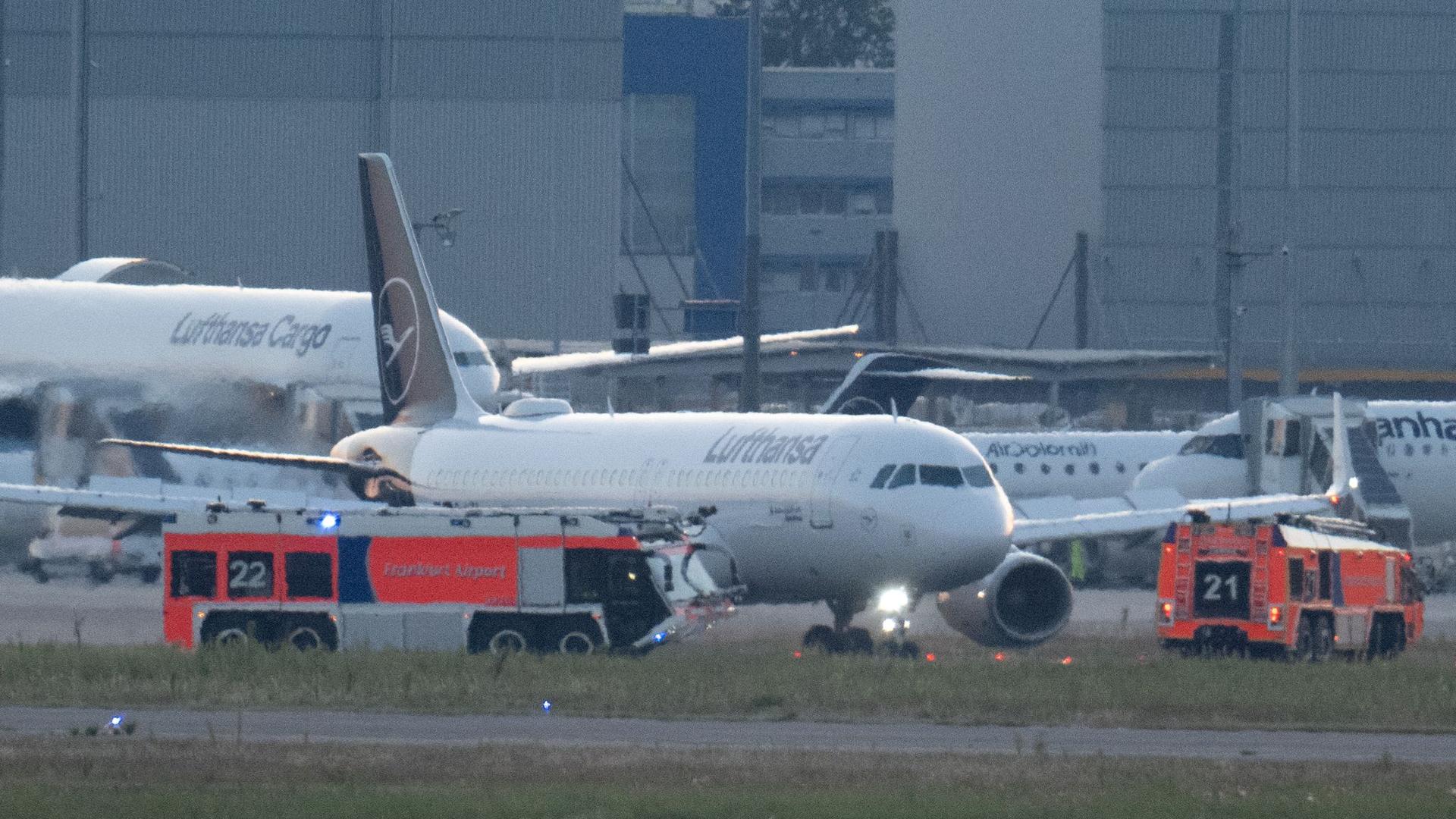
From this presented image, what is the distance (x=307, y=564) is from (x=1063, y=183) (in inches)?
2497

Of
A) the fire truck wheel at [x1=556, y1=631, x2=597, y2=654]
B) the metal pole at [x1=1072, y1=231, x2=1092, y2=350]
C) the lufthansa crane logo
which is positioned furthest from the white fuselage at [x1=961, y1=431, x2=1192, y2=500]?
the metal pole at [x1=1072, y1=231, x2=1092, y2=350]

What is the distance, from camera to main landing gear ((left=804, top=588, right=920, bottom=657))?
31500 millimetres

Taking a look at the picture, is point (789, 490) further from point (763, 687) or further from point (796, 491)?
point (763, 687)

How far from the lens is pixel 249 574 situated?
1150 inches

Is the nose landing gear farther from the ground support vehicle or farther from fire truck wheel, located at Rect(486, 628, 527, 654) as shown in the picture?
fire truck wheel, located at Rect(486, 628, 527, 654)

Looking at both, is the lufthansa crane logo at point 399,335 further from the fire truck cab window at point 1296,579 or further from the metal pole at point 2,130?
the metal pole at point 2,130

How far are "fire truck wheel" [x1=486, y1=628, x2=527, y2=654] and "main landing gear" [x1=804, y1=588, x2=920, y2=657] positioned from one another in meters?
4.53

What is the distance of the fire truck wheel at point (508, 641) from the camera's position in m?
28.4

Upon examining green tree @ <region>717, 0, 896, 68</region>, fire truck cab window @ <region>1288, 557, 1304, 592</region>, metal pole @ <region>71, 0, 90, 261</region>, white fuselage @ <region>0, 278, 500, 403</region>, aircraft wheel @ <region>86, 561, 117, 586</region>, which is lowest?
aircraft wheel @ <region>86, 561, 117, 586</region>

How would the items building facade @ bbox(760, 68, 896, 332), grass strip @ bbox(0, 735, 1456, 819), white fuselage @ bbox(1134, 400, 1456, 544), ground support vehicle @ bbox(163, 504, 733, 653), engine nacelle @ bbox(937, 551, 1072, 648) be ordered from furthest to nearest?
building facade @ bbox(760, 68, 896, 332)
white fuselage @ bbox(1134, 400, 1456, 544)
engine nacelle @ bbox(937, 551, 1072, 648)
ground support vehicle @ bbox(163, 504, 733, 653)
grass strip @ bbox(0, 735, 1456, 819)

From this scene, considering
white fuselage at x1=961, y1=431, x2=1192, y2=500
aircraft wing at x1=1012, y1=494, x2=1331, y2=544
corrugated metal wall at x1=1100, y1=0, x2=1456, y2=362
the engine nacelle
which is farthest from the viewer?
corrugated metal wall at x1=1100, y1=0, x2=1456, y2=362

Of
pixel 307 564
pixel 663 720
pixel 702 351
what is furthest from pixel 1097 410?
pixel 663 720

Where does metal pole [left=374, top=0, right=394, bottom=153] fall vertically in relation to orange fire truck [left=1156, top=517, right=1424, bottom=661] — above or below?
above

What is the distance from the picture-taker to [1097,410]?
84500 mm
